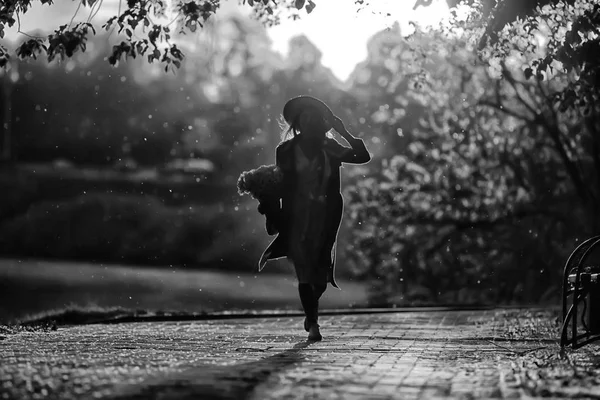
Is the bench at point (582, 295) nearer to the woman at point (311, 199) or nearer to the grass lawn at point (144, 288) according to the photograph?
the woman at point (311, 199)

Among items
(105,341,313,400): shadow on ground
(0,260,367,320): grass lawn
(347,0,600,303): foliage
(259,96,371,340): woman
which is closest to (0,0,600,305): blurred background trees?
(347,0,600,303): foliage

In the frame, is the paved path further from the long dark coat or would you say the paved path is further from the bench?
the long dark coat

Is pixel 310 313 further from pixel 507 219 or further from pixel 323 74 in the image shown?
pixel 323 74

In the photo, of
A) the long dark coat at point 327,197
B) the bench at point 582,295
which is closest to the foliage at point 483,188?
the bench at point 582,295

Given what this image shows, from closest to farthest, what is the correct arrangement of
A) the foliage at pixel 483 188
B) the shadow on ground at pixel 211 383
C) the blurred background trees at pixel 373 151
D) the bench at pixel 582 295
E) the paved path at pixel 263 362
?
1. the shadow on ground at pixel 211 383
2. the paved path at pixel 263 362
3. the bench at pixel 582 295
4. the blurred background trees at pixel 373 151
5. the foliage at pixel 483 188

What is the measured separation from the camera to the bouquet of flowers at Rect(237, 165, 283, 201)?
11.4m

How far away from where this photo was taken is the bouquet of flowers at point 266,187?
11406 millimetres

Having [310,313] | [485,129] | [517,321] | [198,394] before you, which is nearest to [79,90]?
[485,129]

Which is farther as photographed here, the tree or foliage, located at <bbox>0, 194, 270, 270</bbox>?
foliage, located at <bbox>0, 194, 270, 270</bbox>

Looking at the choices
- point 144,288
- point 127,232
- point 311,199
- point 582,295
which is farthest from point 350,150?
point 127,232

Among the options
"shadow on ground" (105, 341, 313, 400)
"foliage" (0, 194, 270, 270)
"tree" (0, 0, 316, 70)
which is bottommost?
"shadow on ground" (105, 341, 313, 400)

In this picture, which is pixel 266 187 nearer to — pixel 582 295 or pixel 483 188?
pixel 582 295

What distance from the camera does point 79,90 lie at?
56188mm

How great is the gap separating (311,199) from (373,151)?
23.3 meters
